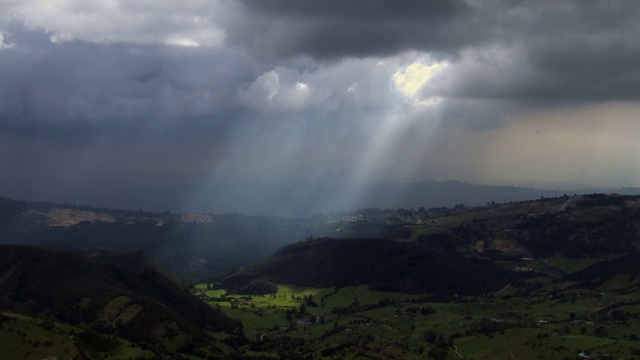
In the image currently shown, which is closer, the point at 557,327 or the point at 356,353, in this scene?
the point at 356,353

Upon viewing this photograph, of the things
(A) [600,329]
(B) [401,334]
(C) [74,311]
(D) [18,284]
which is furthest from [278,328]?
(A) [600,329]

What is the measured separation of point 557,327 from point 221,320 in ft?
308

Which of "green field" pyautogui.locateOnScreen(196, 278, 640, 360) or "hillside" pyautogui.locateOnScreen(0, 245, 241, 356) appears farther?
"hillside" pyautogui.locateOnScreen(0, 245, 241, 356)

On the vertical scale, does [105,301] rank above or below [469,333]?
above

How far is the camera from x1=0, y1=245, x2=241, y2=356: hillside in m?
150

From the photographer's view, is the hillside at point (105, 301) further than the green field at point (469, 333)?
Yes

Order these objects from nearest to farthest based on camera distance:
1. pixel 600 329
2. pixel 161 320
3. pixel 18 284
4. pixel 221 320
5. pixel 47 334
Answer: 1. pixel 47 334
2. pixel 600 329
3. pixel 161 320
4. pixel 18 284
5. pixel 221 320

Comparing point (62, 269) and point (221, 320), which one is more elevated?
point (62, 269)

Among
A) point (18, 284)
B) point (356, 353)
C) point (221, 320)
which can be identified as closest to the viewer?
point (356, 353)

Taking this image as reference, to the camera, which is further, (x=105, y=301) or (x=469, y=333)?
(x=105, y=301)

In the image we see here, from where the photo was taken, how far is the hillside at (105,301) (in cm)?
15025

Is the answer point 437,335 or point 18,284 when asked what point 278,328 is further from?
point 18,284

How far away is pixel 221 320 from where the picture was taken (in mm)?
188750

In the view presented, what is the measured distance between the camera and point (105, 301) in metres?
163
